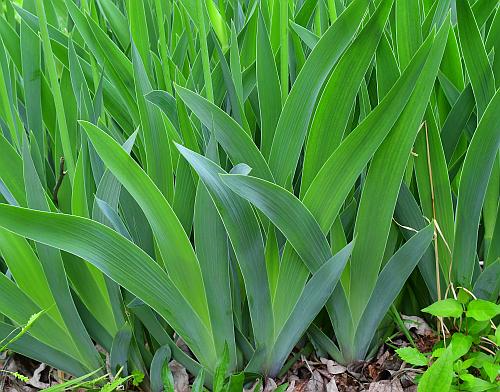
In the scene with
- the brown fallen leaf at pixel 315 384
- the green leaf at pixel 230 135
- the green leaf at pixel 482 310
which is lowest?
the brown fallen leaf at pixel 315 384

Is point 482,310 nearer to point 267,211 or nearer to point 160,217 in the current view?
point 267,211

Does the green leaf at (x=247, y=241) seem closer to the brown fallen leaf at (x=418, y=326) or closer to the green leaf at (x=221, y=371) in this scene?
the green leaf at (x=221, y=371)

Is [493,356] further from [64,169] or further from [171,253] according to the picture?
[64,169]

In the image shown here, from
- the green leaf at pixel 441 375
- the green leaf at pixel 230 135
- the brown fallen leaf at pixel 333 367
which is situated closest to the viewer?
the green leaf at pixel 441 375

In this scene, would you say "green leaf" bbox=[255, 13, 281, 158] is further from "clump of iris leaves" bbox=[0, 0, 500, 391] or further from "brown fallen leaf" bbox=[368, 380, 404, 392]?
"brown fallen leaf" bbox=[368, 380, 404, 392]

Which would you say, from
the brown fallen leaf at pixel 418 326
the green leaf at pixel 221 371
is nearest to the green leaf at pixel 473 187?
the brown fallen leaf at pixel 418 326

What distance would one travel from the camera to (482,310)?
102 cm

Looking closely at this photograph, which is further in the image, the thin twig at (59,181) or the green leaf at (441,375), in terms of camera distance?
the thin twig at (59,181)

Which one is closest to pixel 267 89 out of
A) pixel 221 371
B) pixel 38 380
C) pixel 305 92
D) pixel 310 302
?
pixel 305 92

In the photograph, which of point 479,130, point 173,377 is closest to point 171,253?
point 173,377

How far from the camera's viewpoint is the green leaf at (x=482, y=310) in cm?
100

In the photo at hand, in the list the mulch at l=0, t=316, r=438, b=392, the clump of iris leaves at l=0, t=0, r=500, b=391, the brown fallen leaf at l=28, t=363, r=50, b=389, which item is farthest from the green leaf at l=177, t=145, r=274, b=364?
the brown fallen leaf at l=28, t=363, r=50, b=389

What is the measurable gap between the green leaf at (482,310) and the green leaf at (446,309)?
0.05 feet

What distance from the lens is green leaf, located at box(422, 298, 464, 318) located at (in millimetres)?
1018
